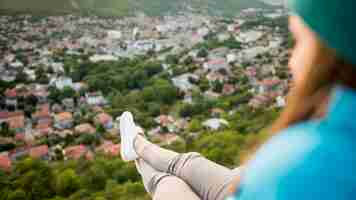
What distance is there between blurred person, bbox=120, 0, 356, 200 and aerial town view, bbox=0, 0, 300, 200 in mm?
158

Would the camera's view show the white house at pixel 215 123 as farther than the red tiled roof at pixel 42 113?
No

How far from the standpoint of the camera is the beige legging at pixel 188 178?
97 cm

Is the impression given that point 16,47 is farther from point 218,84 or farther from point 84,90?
point 218,84

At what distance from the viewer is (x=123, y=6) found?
53.5ft

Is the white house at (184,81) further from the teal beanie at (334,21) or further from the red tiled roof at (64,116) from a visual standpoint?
the teal beanie at (334,21)

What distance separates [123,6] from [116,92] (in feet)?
30.6

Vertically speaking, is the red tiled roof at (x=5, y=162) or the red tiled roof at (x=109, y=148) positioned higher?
the red tiled roof at (x=5, y=162)

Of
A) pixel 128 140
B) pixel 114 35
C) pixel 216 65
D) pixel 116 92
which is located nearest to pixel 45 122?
pixel 116 92

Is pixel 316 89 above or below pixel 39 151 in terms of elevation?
above

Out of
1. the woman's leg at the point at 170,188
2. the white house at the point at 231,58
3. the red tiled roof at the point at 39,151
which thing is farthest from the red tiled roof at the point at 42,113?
the woman's leg at the point at 170,188

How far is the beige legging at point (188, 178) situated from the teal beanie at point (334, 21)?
2.01ft

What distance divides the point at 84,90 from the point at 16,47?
3.51 meters

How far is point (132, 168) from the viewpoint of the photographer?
3350 mm

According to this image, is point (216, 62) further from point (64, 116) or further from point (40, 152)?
point (40, 152)
